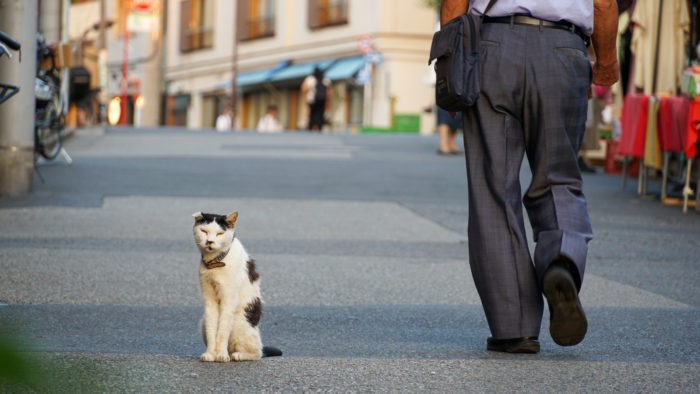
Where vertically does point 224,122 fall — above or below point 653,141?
below

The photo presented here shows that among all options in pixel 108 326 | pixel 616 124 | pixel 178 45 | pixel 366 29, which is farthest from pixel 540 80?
pixel 178 45

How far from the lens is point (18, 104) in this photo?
938 cm

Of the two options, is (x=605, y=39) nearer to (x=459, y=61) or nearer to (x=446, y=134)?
(x=459, y=61)

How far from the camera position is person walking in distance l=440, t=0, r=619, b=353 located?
3457 millimetres

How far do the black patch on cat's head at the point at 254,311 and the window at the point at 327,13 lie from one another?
130 ft

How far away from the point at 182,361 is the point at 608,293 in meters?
3.19

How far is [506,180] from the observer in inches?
140

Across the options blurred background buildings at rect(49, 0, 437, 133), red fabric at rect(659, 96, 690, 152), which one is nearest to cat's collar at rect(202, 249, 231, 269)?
red fabric at rect(659, 96, 690, 152)

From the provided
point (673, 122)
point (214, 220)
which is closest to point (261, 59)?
point (673, 122)

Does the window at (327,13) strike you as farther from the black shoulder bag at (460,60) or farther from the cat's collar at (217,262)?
the cat's collar at (217,262)

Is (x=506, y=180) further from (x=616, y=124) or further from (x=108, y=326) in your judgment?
(x=616, y=124)

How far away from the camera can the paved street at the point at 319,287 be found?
10.3 ft

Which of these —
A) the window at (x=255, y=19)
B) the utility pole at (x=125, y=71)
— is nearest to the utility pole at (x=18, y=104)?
the window at (x=255, y=19)

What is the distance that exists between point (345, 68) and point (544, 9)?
3759cm
